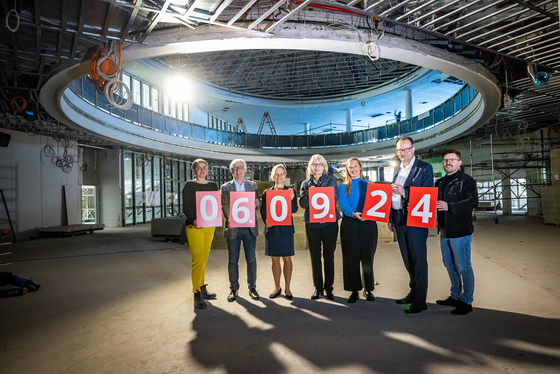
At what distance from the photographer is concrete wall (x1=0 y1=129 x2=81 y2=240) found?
11969 millimetres

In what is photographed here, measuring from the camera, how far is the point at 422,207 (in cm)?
368

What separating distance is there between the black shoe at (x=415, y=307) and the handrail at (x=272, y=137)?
1051 centimetres

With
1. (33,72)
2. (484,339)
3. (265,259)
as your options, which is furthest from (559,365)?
(33,72)

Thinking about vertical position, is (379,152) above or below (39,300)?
above

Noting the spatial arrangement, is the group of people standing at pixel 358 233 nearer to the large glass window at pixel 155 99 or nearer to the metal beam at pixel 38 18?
the metal beam at pixel 38 18

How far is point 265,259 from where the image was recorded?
7168mm

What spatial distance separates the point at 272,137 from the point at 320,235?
1973 centimetres


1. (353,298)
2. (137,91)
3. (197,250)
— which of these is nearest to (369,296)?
(353,298)

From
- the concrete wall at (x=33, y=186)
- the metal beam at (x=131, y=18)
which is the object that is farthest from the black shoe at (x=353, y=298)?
the concrete wall at (x=33, y=186)

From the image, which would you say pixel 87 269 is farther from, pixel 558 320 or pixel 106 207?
pixel 106 207

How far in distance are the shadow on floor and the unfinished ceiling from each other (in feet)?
14.0

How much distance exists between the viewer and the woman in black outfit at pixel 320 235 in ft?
13.8

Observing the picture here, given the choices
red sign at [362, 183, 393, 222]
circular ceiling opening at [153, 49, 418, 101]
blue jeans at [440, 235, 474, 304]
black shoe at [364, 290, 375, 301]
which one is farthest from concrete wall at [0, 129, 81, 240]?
blue jeans at [440, 235, 474, 304]

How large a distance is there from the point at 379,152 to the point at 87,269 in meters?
18.0
